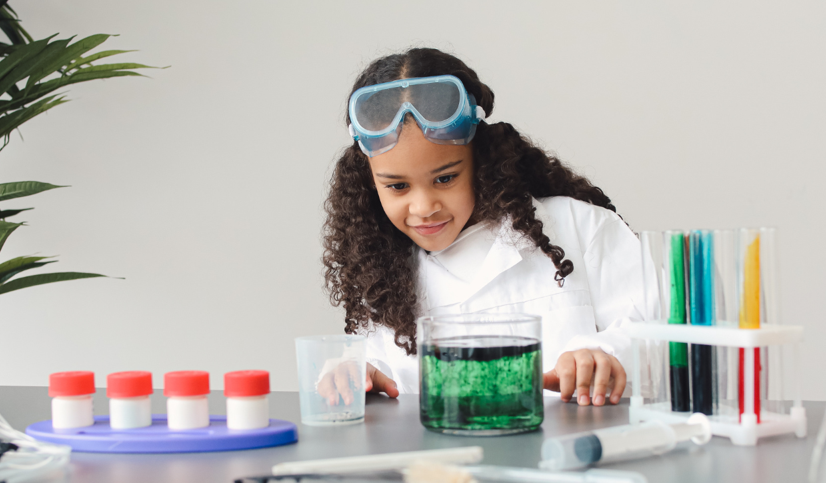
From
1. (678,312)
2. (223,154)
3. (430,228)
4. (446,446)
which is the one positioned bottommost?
(446,446)


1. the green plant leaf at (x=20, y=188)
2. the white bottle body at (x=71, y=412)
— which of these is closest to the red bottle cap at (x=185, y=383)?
the white bottle body at (x=71, y=412)

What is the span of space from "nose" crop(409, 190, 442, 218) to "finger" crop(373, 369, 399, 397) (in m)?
0.35

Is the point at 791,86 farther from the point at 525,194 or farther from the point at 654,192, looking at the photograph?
the point at 525,194

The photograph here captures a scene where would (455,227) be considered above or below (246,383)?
above

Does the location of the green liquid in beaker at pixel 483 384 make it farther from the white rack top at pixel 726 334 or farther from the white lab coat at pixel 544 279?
the white lab coat at pixel 544 279

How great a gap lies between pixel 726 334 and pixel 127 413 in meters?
0.58

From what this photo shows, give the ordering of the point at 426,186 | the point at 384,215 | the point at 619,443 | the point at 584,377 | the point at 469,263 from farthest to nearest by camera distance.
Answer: the point at 384,215 < the point at 469,263 < the point at 426,186 < the point at 584,377 < the point at 619,443

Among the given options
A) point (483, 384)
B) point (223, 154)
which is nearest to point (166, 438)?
point (483, 384)

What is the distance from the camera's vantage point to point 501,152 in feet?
4.50

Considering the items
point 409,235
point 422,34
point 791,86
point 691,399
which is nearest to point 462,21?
point 422,34

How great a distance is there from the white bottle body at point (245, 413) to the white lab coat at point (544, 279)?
0.63 metres

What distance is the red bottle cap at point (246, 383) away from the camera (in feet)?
2.28

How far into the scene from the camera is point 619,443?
617mm

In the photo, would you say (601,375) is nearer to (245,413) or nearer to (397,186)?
(245,413)
